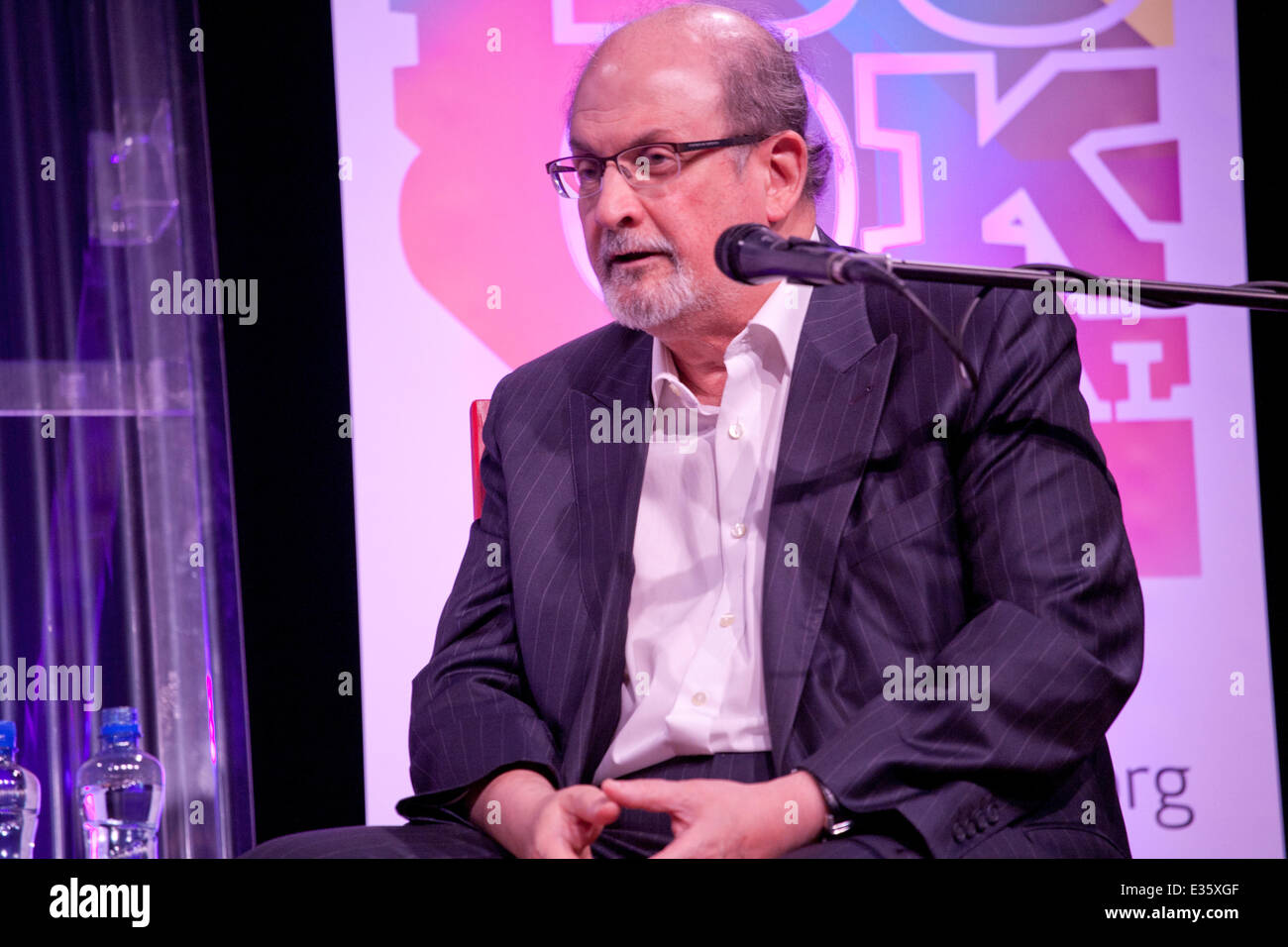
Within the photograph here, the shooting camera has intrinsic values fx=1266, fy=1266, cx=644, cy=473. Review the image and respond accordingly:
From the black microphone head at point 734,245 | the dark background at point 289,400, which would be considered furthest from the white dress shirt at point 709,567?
the dark background at point 289,400

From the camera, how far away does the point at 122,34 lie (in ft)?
10.7

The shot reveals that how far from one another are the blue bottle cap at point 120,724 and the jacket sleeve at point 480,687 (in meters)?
1.39

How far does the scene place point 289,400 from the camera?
325cm

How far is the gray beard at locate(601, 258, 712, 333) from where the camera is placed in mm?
2043

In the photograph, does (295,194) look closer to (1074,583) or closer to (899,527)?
(899,527)

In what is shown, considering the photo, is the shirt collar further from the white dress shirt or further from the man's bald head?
the man's bald head

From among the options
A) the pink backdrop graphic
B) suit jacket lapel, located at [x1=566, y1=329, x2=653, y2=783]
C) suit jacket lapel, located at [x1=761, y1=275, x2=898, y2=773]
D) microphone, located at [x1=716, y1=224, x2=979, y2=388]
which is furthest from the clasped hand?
the pink backdrop graphic

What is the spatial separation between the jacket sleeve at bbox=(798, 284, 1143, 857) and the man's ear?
0.49 m

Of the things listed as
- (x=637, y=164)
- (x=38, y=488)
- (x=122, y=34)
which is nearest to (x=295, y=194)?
(x=122, y=34)

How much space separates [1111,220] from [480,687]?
2018mm

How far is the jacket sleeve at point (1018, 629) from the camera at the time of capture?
1617mm

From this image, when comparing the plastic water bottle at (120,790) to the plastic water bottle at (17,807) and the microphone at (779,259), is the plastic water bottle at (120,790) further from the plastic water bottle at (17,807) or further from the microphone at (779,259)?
the microphone at (779,259)

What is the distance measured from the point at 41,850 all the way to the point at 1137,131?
324cm

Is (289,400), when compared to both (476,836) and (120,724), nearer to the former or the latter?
(120,724)
